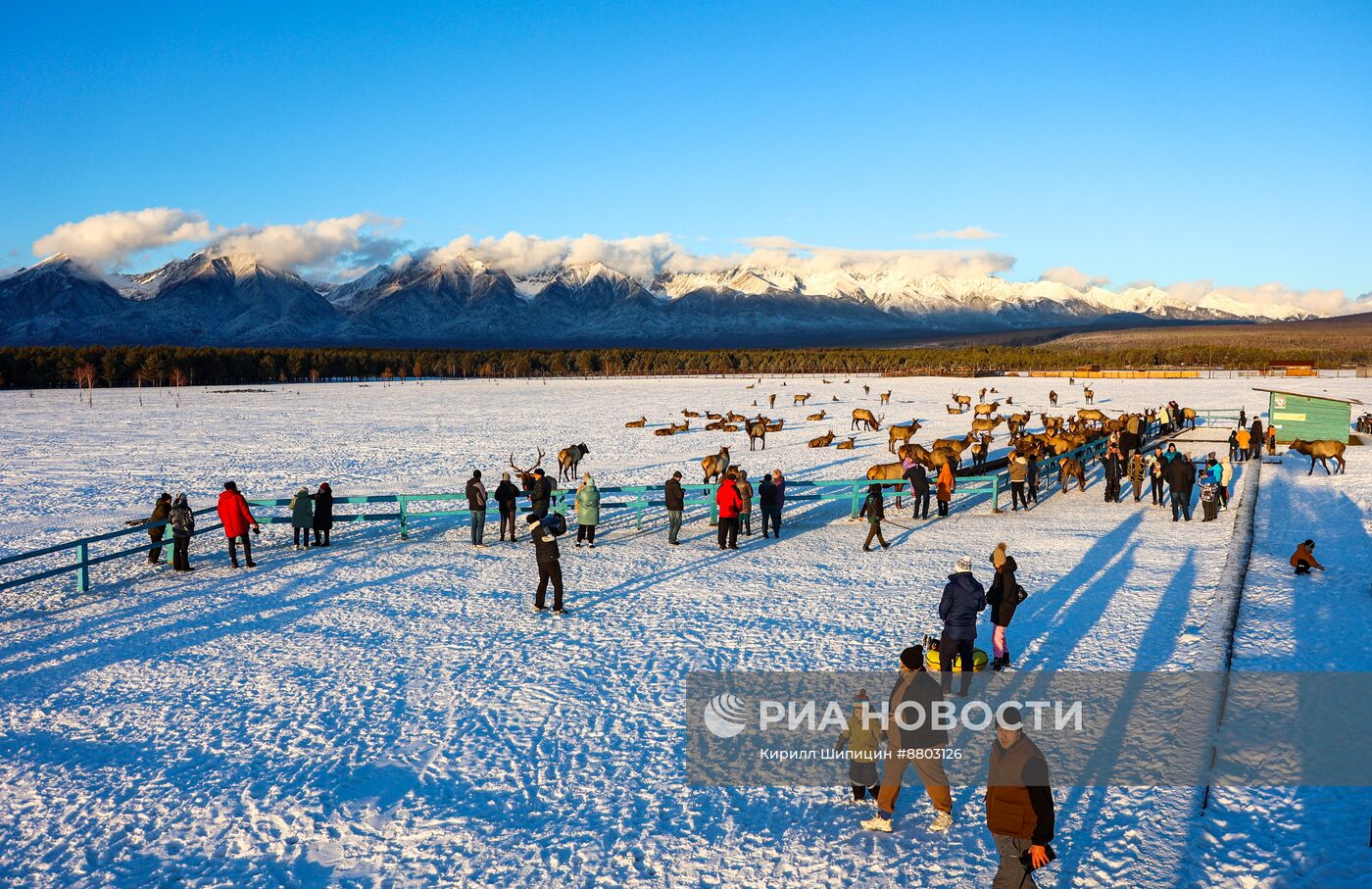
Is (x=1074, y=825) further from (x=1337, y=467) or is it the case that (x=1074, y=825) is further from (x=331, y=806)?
(x=1337, y=467)

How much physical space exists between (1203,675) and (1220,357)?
135176 millimetres

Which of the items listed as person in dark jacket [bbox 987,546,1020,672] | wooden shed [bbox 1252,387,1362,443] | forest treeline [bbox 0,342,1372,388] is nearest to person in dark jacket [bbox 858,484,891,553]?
person in dark jacket [bbox 987,546,1020,672]

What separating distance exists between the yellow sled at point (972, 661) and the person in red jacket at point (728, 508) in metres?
6.43

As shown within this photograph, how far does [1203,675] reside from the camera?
894 centimetres

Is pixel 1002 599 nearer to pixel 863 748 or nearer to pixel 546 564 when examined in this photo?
pixel 863 748

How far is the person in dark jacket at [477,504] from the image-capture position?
1556 centimetres

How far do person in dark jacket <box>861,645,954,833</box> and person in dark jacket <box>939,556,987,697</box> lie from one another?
1.94 meters

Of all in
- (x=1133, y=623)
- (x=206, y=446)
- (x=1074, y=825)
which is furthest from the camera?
(x=206, y=446)

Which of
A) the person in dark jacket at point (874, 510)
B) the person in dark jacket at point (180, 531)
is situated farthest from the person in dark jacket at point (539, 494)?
the person in dark jacket at point (874, 510)

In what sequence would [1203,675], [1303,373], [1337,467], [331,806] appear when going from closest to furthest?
[331,806] → [1203,675] → [1337,467] → [1303,373]

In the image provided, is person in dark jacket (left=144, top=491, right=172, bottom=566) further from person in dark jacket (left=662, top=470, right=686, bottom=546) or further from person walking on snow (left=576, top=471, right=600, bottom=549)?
person in dark jacket (left=662, top=470, right=686, bottom=546)

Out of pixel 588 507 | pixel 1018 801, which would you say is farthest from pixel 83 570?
pixel 1018 801

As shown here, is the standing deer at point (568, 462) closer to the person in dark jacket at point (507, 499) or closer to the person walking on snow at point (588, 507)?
the person in dark jacket at point (507, 499)

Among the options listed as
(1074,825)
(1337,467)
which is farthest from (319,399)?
(1074,825)
